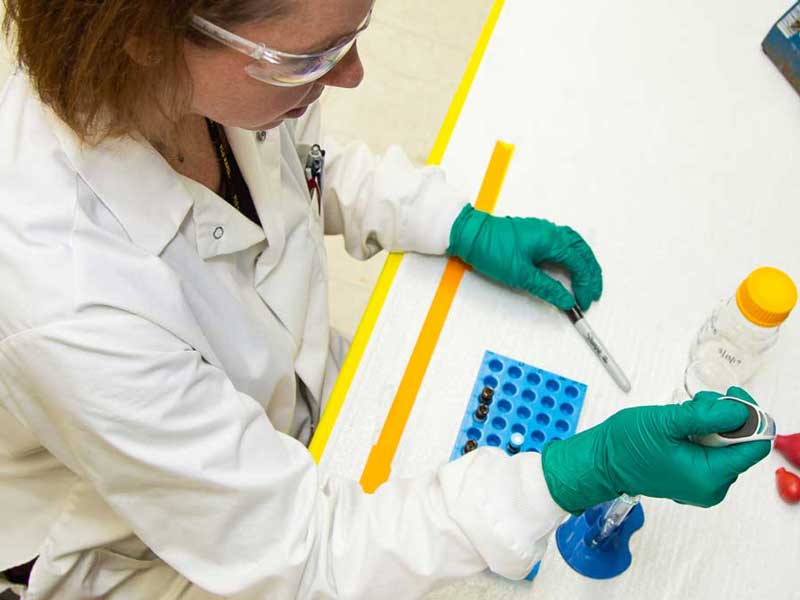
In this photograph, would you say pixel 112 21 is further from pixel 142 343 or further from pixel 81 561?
pixel 81 561

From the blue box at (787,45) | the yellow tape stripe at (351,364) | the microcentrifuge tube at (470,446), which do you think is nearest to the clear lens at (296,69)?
the yellow tape stripe at (351,364)

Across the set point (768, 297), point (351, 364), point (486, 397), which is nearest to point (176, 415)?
point (351, 364)

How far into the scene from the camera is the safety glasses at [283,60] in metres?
0.73

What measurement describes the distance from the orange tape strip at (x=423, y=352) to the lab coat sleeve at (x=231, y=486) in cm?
6

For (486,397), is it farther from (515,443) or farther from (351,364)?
(351,364)

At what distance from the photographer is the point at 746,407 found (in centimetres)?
85

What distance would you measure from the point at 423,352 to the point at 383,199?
0.27 metres

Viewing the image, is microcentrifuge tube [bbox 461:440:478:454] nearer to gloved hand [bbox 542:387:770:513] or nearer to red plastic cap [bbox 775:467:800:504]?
gloved hand [bbox 542:387:770:513]

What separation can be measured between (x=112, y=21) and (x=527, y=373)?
2.16ft

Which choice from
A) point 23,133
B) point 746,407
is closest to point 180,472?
point 23,133

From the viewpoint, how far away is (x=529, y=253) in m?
1.11

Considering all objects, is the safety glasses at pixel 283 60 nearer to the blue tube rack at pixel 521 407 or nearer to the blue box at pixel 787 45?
the blue tube rack at pixel 521 407

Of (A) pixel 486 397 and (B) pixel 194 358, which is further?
(A) pixel 486 397

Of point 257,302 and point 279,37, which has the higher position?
point 279,37
